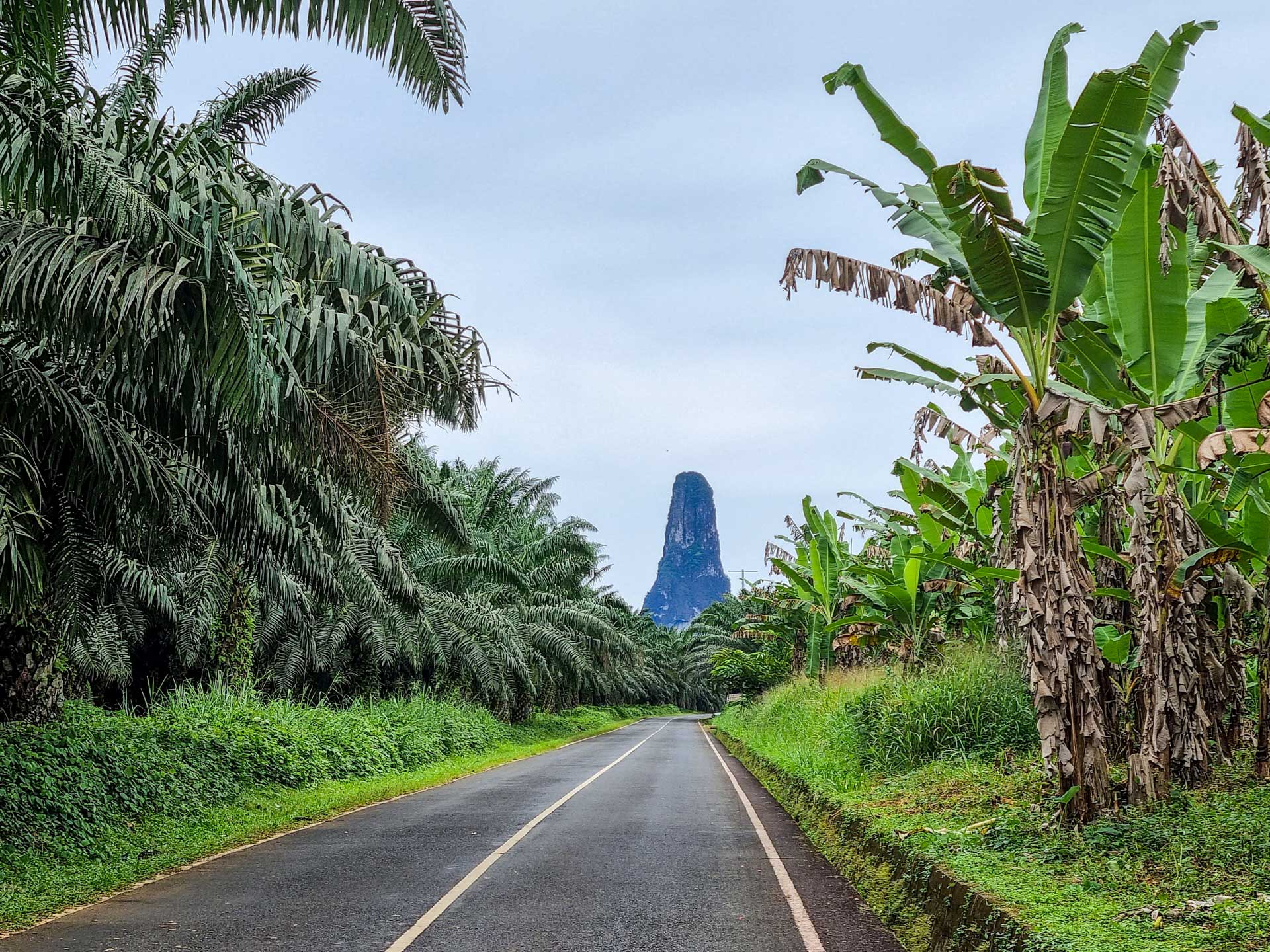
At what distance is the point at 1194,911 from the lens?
536 cm

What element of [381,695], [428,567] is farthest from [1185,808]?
[381,695]

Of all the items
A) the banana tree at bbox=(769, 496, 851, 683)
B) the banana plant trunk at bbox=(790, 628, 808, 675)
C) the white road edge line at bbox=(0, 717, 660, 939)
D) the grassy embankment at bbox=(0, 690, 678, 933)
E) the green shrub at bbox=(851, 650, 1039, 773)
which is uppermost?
the banana tree at bbox=(769, 496, 851, 683)

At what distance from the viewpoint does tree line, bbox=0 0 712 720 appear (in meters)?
6.84

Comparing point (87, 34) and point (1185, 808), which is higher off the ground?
point (87, 34)

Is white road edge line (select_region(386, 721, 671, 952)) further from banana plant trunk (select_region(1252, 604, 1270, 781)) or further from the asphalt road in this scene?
banana plant trunk (select_region(1252, 604, 1270, 781))

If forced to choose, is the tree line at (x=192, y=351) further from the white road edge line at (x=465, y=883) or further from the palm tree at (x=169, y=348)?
the white road edge line at (x=465, y=883)

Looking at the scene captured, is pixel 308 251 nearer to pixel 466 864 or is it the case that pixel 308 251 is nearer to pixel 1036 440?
pixel 466 864

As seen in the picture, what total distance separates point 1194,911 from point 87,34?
7.56 metres

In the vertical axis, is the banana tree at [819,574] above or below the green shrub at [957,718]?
above

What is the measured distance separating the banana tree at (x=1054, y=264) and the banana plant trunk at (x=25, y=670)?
9612mm

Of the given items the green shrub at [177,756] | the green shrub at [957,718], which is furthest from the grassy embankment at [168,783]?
the green shrub at [957,718]

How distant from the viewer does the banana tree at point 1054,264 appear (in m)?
7.09

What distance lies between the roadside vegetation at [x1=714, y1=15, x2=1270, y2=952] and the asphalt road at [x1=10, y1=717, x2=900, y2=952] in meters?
1.25

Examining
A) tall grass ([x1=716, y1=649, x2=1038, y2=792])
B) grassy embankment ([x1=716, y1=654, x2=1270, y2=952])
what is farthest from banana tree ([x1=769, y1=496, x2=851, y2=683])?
grassy embankment ([x1=716, y1=654, x2=1270, y2=952])
